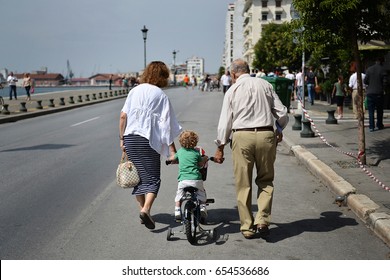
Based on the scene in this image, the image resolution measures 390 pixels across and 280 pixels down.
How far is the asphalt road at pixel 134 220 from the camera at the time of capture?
486 cm

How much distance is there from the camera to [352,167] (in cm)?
889

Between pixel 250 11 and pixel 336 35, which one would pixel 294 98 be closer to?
pixel 336 35

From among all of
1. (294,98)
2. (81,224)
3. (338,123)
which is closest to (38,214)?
(81,224)

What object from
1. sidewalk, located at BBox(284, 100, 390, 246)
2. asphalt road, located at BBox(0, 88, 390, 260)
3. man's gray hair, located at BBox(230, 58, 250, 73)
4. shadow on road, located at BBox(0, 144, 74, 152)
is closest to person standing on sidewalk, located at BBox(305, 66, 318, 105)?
sidewalk, located at BBox(284, 100, 390, 246)

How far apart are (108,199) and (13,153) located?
540 cm

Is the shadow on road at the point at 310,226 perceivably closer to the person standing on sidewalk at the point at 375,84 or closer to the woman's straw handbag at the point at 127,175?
the woman's straw handbag at the point at 127,175

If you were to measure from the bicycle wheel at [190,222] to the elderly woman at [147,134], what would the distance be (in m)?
0.56

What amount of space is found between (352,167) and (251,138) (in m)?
4.23

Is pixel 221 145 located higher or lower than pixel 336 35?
lower

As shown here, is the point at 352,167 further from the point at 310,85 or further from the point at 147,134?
the point at 310,85

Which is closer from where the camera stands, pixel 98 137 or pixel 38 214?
pixel 38 214

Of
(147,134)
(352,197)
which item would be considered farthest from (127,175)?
(352,197)

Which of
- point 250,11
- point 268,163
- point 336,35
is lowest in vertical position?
Answer: point 268,163

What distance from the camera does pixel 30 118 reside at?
22.3 metres
